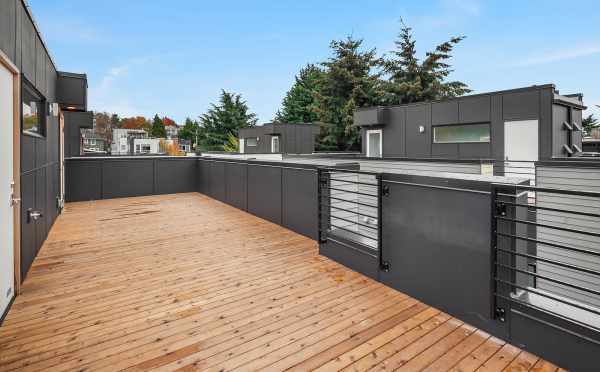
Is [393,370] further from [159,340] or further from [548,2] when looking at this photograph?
[548,2]

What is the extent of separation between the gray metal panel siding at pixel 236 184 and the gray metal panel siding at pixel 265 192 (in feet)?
0.94

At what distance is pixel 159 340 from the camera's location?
7.88 ft

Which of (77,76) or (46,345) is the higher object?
(77,76)

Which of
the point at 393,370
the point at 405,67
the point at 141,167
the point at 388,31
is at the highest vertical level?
the point at 388,31

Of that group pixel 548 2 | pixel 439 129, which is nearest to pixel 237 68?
pixel 548 2

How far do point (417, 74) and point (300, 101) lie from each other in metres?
11.4

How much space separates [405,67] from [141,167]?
18129 millimetres

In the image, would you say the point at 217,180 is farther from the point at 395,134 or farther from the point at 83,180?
the point at 395,134

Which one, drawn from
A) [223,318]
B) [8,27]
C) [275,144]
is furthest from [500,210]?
[275,144]

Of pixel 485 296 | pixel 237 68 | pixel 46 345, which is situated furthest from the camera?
pixel 237 68

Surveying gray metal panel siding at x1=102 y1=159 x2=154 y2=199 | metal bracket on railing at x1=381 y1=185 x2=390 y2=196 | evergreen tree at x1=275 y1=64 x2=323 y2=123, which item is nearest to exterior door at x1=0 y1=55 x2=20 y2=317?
metal bracket on railing at x1=381 y1=185 x2=390 y2=196

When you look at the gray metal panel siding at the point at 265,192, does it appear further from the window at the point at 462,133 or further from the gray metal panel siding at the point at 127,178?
the window at the point at 462,133

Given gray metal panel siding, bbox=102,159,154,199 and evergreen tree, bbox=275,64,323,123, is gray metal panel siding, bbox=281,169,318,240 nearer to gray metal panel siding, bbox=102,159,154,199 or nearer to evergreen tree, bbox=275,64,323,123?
gray metal panel siding, bbox=102,159,154,199

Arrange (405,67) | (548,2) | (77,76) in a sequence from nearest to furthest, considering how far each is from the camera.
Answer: (77,76)
(548,2)
(405,67)
